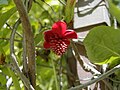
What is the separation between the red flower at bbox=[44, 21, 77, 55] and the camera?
74 cm

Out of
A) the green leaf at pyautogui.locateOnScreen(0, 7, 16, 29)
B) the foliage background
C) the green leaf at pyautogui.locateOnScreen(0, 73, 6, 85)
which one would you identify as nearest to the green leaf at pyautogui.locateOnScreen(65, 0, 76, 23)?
the foliage background

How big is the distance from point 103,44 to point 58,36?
0.10m

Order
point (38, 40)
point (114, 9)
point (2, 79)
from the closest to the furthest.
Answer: point (114, 9), point (38, 40), point (2, 79)

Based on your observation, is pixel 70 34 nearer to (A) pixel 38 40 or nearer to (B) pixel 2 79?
(A) pixel 38 40

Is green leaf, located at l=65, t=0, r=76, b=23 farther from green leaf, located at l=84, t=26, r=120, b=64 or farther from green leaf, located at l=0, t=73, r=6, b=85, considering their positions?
green leaf, located at l=0, t=73, r=6, b=85

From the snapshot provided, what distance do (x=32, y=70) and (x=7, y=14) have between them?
17 centimetres

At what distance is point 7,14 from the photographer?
0.80 metres

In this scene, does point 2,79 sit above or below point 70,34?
below

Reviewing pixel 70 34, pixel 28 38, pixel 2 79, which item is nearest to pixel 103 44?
pixel 70 34

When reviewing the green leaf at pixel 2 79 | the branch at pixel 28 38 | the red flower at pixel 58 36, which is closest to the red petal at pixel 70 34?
the red flower at pixel 58 36

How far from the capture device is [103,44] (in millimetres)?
746

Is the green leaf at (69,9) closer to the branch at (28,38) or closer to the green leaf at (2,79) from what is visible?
the branch at (28,38)

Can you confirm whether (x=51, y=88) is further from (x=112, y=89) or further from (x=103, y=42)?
(x=103, y=42)

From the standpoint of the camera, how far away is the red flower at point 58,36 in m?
0.74
